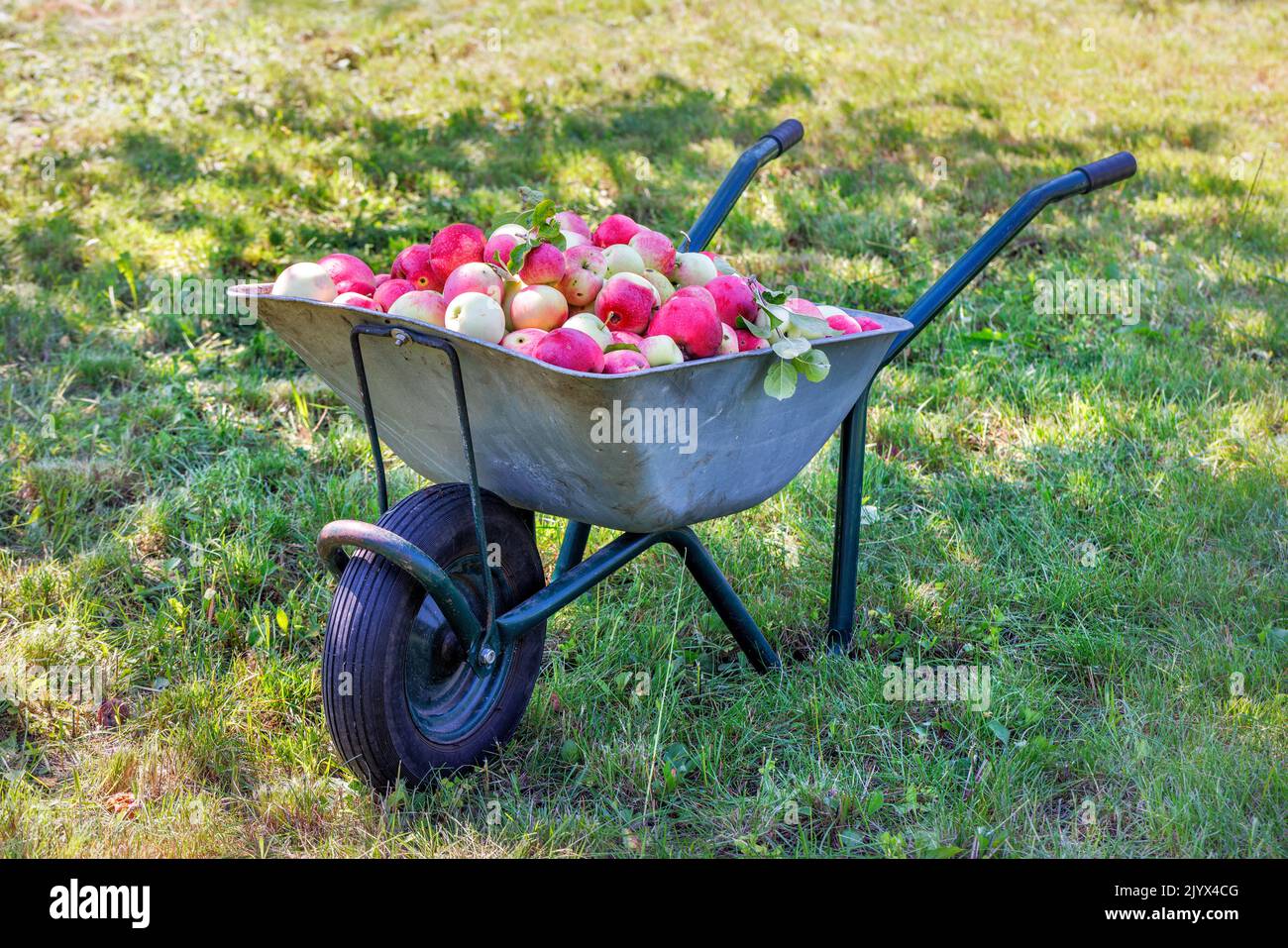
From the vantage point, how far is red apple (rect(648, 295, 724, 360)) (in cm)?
207

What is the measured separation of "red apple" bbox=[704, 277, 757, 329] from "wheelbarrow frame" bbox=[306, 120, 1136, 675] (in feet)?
1.26

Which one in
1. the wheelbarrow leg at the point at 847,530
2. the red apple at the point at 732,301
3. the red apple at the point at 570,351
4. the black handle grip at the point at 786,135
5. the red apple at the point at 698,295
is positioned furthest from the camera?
the black handle grip at the point at 786,135

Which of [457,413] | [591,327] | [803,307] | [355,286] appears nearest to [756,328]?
[803,307]

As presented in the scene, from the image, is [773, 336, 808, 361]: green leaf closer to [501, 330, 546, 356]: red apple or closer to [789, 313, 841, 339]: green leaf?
[789, 313, 841, 339]: green leaf

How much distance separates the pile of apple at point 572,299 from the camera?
200 cm

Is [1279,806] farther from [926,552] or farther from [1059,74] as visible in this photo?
[1059,74]

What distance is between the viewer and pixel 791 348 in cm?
201

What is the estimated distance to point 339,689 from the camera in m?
2.05

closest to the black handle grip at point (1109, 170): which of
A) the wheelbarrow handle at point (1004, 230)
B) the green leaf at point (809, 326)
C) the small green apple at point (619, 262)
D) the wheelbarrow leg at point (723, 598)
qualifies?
the wheelbarrow handle at point (1004, 230)

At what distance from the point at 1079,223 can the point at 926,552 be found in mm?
3243

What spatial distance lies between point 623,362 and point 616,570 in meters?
0.73

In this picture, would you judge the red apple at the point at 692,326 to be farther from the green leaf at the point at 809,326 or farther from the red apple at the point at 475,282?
the red apple at the point at 475,282

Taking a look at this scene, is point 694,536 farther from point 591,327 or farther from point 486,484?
point 591,327

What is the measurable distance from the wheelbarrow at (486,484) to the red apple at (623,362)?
8 cm
